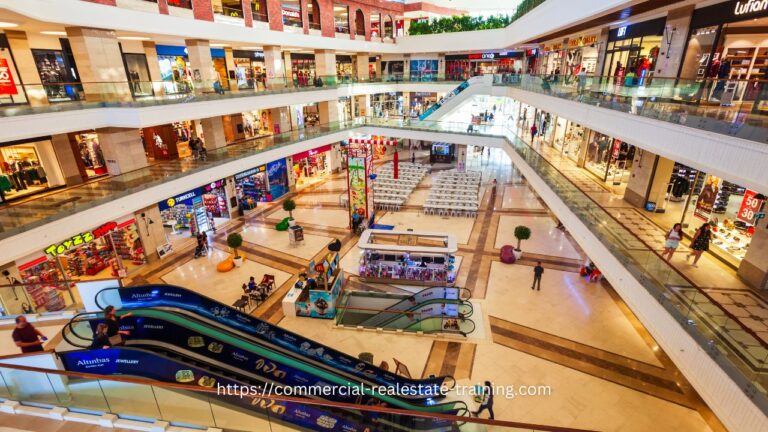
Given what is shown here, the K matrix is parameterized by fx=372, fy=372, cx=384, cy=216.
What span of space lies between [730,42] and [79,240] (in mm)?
19478

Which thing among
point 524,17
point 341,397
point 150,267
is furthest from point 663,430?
point 524,17

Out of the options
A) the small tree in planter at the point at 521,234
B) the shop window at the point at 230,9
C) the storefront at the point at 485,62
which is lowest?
the small tree in planter at the point at 521,234

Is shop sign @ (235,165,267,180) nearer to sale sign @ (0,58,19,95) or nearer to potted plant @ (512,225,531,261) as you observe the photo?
sale sign @ (0,58,19,95)

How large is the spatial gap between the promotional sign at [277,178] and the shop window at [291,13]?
796cm

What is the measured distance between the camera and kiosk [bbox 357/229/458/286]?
43.4 ft

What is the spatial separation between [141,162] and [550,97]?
16.5 meters

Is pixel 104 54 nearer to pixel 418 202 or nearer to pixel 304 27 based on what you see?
pixel 304 27

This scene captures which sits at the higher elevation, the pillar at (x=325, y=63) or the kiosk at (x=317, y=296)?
the pillar at (x=325, y=63)

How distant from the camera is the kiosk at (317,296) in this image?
11.5 metres

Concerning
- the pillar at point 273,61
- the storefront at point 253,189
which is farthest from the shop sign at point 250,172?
the pillar at point 273,61

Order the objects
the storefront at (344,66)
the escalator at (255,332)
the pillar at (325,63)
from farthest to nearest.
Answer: the storefront at (344,66), the pillar at (325,63), the escalator at (255,332)

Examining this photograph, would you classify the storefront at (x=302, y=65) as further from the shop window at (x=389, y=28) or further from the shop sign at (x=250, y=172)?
the shop sign at (x=250, y=172)

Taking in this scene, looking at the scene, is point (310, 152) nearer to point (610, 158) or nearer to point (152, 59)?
point (152, 59)

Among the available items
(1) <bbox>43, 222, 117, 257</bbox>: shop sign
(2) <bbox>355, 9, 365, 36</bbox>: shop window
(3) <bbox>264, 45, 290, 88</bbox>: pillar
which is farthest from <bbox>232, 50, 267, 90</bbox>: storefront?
(1) <bbox>43, 222, 117, 257</bbox>: shop sign
